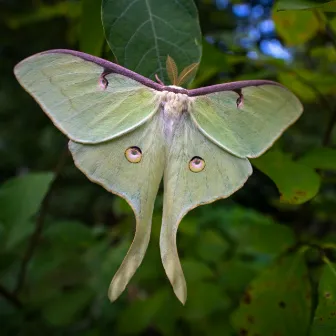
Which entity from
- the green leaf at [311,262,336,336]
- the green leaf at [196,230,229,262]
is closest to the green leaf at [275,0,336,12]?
the green leaf at [311,262,336,336]

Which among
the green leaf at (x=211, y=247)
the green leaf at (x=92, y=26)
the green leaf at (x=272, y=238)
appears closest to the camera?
the green leaf at (x=92, y=26)

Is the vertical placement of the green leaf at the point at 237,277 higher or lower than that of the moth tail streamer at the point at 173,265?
lower

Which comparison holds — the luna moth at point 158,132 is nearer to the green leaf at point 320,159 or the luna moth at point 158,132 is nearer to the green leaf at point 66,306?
the green leaf at point 320,159

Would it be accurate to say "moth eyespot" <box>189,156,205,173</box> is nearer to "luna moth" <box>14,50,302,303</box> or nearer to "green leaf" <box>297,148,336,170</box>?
"luna moth" <box>14,50,302,303</box>

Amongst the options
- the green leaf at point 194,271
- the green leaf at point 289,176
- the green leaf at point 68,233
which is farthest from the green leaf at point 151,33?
the green leaf at point 68,233

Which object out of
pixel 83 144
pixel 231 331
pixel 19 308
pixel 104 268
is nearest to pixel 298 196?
pixel 83 144

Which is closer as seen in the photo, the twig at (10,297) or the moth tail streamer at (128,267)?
the moth tail streamer at (128,267)

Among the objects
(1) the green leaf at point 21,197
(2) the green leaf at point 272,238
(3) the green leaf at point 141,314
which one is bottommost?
(3) the green leaf at point 141,314
